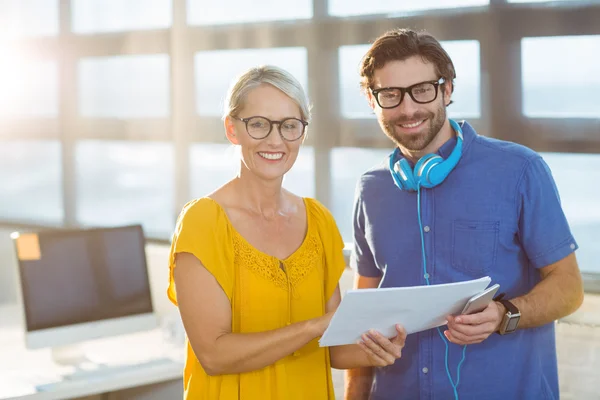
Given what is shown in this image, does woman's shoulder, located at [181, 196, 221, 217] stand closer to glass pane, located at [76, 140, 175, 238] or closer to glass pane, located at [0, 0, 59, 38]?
glass pane, located at [76, 140, 175, 238]

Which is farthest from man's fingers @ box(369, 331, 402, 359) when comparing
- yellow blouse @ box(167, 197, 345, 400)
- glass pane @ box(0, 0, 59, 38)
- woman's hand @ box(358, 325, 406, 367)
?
glass pane @ box(0, 0, 59, 38)

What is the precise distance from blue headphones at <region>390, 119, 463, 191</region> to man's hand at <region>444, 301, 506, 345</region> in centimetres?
37

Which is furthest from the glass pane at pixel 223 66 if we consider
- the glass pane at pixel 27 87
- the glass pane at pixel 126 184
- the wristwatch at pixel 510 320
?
the wristwatch at pixel 510 320

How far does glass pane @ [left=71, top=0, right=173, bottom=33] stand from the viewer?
4.36 m

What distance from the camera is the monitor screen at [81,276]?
3.16 metres

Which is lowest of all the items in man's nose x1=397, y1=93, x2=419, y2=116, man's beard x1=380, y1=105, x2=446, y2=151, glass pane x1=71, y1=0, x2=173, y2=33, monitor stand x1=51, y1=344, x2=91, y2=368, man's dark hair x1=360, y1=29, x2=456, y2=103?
monitor stand x1=51, y1=344, x2=91, y2=368

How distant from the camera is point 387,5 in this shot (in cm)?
336

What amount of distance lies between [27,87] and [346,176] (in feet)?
8.19

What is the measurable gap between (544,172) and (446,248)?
1.05 feet

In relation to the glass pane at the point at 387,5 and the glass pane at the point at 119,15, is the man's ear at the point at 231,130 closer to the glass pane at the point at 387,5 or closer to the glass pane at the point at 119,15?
the glass pane at the point at 387,5

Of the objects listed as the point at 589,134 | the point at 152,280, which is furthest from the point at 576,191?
the point at 152,280

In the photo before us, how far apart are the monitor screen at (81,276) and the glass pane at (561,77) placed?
1722 mm

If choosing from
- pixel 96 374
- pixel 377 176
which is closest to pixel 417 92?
pixel 377 176

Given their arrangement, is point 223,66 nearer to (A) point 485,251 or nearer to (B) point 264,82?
(B) point 264,82
